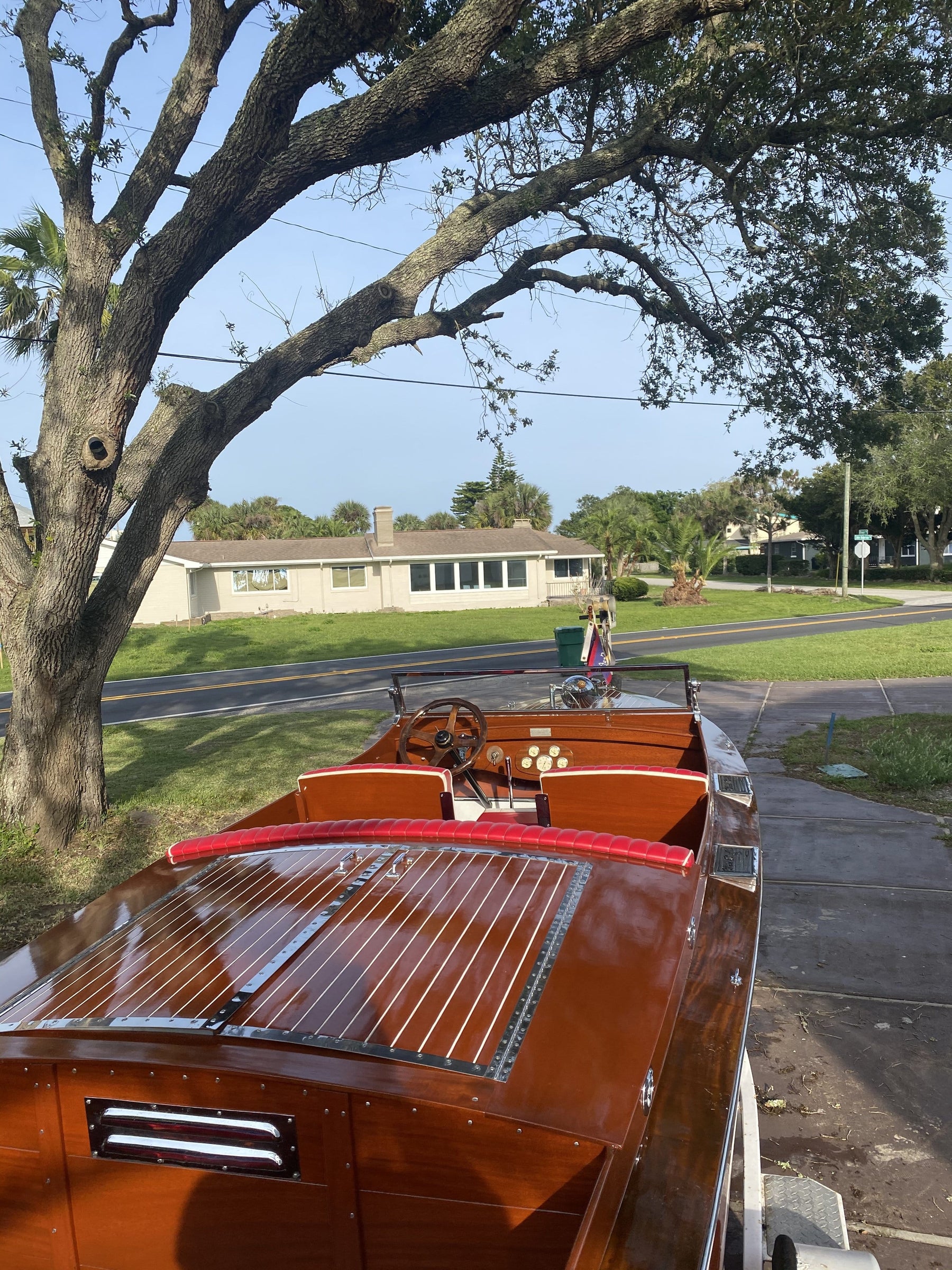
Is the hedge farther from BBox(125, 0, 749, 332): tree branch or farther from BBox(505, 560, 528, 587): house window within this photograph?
BBox(125, 0, 749, 332): tree branch

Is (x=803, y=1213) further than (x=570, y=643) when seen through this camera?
No

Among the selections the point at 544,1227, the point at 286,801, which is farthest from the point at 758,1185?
the point at 286,801

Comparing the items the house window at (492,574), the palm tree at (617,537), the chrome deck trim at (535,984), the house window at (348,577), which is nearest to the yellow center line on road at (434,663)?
the house window at (492,574)

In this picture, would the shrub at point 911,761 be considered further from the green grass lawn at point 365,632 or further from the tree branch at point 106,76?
the green grass lawn at point 365,632

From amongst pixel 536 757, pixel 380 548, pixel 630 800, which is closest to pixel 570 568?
pixel 380 548

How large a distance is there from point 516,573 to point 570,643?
83.1 feet

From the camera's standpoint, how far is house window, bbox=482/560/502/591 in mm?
38156

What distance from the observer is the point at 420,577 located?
37.6 metres

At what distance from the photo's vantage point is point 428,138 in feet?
21.9

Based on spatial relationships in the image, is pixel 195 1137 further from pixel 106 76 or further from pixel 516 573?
pixel 516 573

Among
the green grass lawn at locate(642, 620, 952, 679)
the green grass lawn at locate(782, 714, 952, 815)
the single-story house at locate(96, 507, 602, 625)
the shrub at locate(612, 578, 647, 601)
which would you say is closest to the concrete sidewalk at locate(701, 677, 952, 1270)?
the green grass lawn at locate(782, 714, 952, 815)

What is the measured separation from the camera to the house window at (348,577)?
37.1 metres

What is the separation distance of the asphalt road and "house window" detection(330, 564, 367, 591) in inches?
579

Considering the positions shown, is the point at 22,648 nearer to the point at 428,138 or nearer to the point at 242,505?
the point at 428,138
